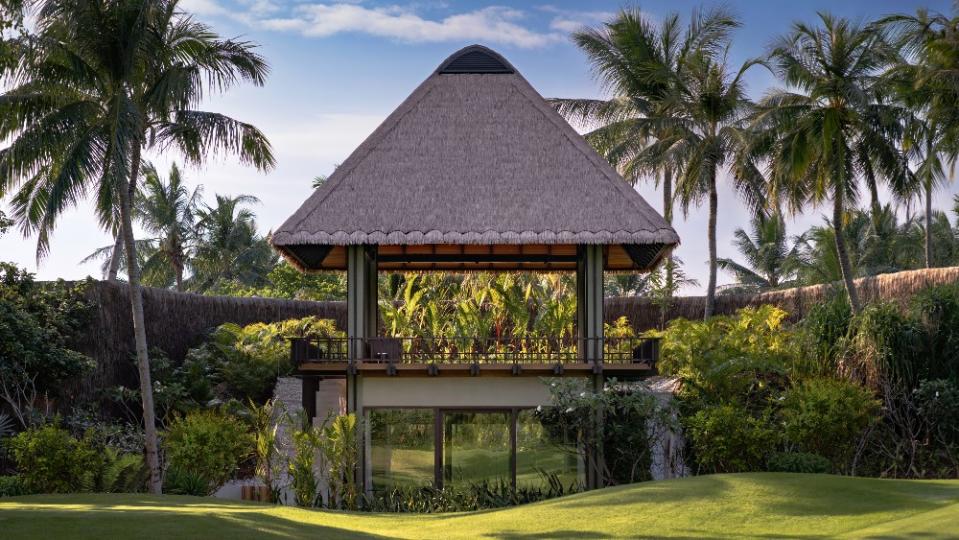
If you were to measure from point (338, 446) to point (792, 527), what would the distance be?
715 cm

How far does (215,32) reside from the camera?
2009 cm

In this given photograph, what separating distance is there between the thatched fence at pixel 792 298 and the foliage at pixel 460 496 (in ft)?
23.3

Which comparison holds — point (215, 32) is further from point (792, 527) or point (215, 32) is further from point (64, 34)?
point (792, 527)

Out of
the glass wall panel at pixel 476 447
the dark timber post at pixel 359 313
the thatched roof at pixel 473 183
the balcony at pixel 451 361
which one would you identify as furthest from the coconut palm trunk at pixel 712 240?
the dark timber post at pixel 359 313

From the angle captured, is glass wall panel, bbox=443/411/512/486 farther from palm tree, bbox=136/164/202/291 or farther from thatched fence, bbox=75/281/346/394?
palm tree, bbox=136/164/202/291

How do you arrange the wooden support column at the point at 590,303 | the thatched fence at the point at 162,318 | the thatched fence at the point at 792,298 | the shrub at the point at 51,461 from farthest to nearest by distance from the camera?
the thatched fence at the point at 792,298, the thatched fence at the point at 162,318, the wooden support column at the point at 590,303, the shrub at the point at 51,461

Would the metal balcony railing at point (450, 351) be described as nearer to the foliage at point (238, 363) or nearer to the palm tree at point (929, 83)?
the foliage at point (238, 363)

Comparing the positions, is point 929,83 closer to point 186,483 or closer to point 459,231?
point 459,231

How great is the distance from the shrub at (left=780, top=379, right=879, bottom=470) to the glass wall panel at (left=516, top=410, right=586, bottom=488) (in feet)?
11.3


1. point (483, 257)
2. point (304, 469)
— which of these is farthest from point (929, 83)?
point (304, 469)

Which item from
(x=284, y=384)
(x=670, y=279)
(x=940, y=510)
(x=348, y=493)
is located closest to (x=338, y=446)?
(x=348, y=493)

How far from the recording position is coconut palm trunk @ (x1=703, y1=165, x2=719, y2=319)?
94.7 feet

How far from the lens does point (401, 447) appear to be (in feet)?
58.7

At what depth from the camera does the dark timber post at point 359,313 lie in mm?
17828
